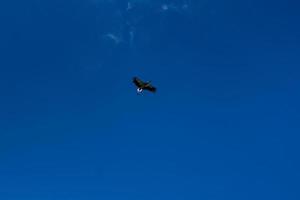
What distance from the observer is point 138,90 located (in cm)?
2817

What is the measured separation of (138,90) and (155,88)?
208cm

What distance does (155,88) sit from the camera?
28.2m
